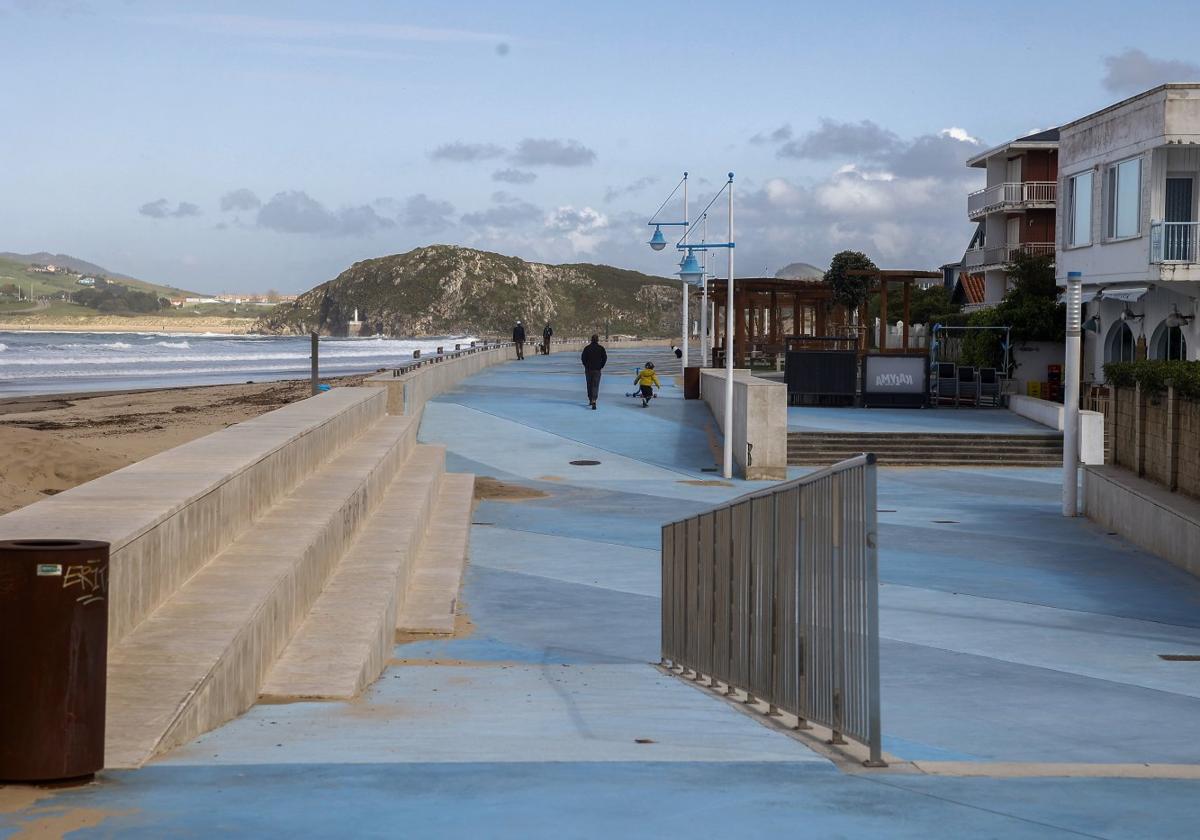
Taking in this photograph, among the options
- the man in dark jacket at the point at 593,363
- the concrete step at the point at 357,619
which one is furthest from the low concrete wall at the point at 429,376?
the concrete step at the point at 357,619

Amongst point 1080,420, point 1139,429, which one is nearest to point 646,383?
point 1080,420

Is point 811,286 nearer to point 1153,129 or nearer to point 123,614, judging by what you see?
point 1153,129

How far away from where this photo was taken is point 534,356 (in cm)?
7612

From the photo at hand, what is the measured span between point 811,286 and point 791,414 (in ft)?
62.8

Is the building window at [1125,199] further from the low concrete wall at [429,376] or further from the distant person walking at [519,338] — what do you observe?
the distant person walking at [519,338]

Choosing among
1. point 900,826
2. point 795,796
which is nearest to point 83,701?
point 795,796

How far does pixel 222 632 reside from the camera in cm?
719

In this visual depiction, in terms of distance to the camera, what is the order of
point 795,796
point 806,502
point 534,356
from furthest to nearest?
point 534,356, point 806,502, point 795,796

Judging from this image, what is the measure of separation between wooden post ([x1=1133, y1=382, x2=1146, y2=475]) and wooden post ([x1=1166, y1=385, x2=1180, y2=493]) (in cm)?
132

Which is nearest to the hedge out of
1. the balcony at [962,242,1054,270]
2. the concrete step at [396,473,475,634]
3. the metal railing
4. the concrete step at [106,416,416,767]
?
the concrete step at [396,473,475,634]

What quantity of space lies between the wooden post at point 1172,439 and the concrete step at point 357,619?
377 inches

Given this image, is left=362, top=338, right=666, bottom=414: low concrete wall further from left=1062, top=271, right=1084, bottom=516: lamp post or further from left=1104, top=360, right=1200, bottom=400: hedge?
left=1104, top=360, right=1200, bottom=400: hedge

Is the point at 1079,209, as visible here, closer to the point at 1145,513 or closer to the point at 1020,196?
the point at 1145,513

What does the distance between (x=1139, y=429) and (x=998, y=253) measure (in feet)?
173
